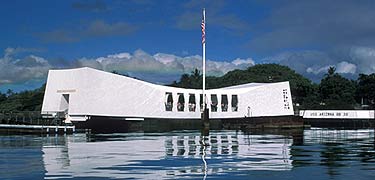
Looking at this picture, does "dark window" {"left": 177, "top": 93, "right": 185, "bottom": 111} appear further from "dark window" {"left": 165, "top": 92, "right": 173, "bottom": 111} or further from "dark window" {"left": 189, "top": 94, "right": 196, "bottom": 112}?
"dark window" {"left": 165, "top": 92, "right": 173, "bottom": 111}

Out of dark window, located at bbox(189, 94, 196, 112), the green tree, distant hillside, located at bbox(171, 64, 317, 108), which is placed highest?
distant hillside, located at bbox(171, 64, 317, 108)

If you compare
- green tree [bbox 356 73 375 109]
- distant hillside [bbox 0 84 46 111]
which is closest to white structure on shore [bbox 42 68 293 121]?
distant hillside [bbox 0 84 46 111]

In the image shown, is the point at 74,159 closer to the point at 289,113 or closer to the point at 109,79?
the point at 109,79

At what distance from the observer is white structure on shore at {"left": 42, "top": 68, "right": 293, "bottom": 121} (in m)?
72.2

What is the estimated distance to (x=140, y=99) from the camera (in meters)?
78.8

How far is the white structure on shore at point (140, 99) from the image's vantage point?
72250 mm

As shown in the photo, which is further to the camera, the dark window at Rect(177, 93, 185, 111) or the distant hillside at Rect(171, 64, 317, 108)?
the distant hillside at Rect(171, 64, 317, 108)

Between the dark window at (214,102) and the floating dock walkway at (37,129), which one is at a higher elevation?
the dark window at (214,102)

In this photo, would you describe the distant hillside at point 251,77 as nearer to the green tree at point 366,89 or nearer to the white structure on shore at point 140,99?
the green tree at point 366,89

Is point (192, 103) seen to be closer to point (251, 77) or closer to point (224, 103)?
point (224, 103)

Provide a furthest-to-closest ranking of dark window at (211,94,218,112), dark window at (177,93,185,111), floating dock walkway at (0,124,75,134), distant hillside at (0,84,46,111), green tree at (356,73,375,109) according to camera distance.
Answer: green tree at (356,73,375,109)
distant hillside at (0,84,46,111)
dark window at (211,94,218,112)
dark window at (177,93,185,111)
floating dock walkway at (0,124,75,134)

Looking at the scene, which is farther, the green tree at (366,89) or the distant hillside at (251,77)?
the distant hillside at (251,77)

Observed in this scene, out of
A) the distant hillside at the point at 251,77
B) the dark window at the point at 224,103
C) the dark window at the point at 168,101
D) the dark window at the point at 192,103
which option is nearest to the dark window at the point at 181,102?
the dark window at the point at 192,103

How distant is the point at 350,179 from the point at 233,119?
74627 mm
